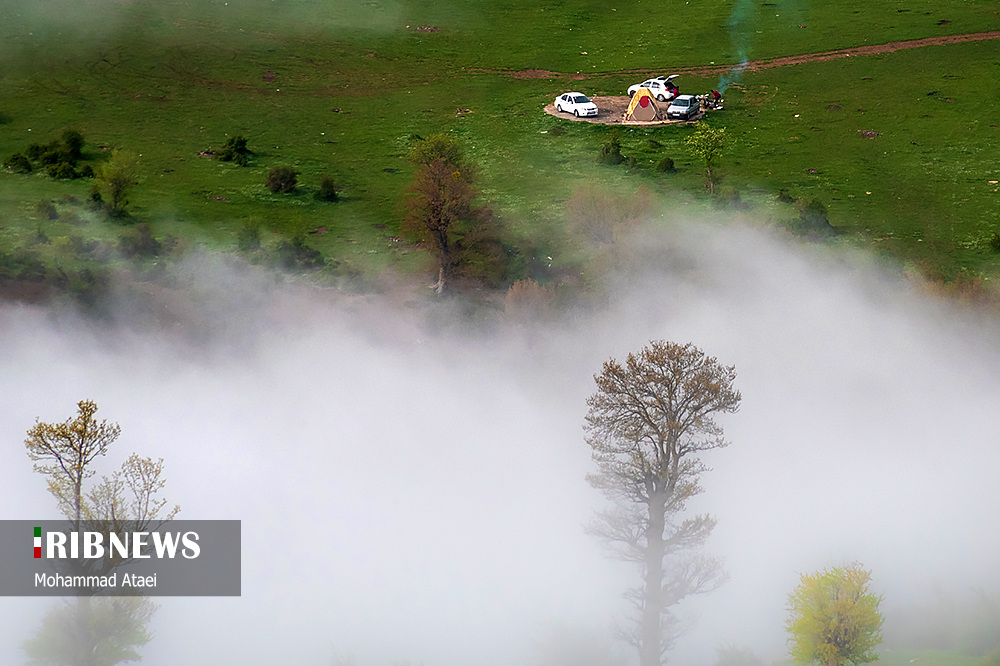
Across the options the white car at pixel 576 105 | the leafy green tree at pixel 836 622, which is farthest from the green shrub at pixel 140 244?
the leafy green tree at pixel 836 622

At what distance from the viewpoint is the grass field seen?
312 ft

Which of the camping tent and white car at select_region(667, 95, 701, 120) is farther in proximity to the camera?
the camping tent

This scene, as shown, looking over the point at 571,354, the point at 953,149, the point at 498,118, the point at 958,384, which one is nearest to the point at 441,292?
the point at 571,354

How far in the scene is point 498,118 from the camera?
4387 inches

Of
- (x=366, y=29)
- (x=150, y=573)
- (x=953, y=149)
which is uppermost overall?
Result: (x=366, y=29)

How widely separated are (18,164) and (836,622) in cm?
7426

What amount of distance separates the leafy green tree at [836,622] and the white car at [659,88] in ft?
189

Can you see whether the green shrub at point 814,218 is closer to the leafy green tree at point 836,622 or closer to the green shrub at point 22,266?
the leafy green tree at point 836,622

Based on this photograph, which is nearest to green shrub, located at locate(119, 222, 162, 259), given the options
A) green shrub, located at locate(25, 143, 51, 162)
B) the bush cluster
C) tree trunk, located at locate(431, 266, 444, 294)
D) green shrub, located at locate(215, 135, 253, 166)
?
the bush cluster

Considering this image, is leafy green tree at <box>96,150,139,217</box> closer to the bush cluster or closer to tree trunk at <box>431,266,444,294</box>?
the bush cluster

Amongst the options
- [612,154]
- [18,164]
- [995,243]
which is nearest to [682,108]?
[612,154]

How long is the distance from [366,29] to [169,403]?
55.8 m

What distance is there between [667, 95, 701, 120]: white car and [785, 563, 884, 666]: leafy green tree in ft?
178

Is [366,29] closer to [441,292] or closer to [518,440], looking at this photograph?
[441,292]
